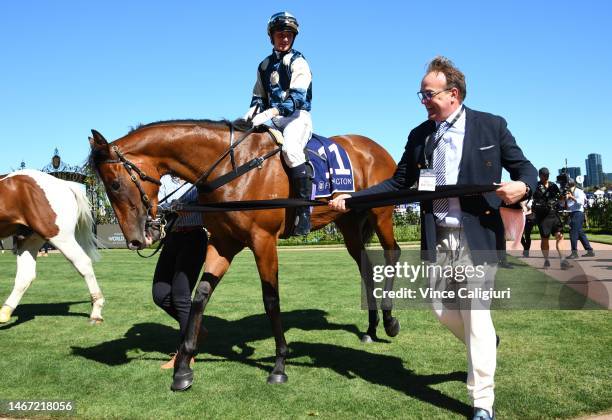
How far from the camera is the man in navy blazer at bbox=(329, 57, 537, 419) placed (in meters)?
3.33

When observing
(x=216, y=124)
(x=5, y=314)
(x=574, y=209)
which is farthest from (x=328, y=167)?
(x=574, y=209)

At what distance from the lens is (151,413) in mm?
3809

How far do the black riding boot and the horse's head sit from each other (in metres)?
1.25

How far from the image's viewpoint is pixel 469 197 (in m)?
3.48

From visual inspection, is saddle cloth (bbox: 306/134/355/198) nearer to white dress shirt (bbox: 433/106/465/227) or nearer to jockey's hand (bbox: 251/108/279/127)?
jockey's hand (bbox: 251/108/279/127)

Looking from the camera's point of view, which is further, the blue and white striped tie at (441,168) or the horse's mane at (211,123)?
the horse's mane at (211,123)

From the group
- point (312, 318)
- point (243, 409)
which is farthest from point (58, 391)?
point (312, 318)

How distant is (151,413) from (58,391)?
105 cm

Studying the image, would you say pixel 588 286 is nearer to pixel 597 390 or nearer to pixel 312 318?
pixel 312 318

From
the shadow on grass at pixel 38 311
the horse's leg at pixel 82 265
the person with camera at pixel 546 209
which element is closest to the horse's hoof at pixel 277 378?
the horse's leg at pixel 82 265

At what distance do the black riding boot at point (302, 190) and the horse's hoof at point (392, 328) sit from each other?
5.18 feet

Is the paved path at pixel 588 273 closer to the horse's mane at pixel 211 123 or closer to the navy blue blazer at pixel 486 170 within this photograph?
the navy blue blazer at pixel 486 170

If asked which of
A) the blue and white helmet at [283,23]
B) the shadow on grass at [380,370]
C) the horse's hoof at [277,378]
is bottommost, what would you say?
the shadow on grass at [380,370]

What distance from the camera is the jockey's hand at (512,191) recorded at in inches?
128
